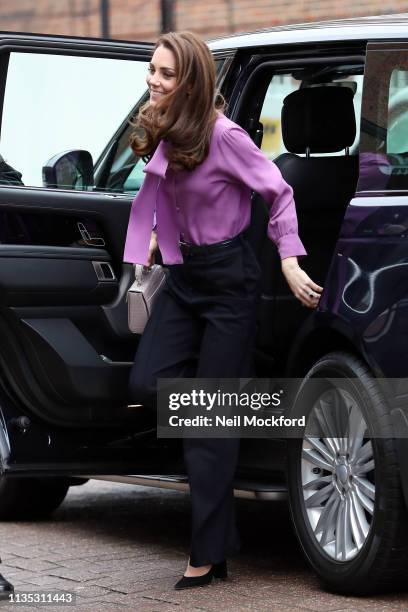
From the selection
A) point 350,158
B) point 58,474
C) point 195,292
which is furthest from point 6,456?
point 350,158

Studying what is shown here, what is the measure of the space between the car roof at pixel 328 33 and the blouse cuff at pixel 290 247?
26.4 inches

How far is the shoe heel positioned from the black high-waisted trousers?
127mm

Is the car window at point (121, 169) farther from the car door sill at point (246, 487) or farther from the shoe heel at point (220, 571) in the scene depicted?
the shoe heel at point (220, 571)

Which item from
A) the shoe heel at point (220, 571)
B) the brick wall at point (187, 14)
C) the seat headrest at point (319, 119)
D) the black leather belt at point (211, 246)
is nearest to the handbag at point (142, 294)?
the black leather belt at point (211, 246)

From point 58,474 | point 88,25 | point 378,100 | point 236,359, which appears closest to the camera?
point 378,100

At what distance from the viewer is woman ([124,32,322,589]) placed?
482cm

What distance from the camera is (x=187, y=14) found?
15148mm

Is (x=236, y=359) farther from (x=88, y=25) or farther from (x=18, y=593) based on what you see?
(x=88, y=25)

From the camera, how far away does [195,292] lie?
503 centimetres

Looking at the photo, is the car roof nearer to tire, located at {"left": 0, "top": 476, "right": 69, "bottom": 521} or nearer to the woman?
the woman

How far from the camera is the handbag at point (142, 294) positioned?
203 inches

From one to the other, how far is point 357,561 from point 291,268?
927 mm

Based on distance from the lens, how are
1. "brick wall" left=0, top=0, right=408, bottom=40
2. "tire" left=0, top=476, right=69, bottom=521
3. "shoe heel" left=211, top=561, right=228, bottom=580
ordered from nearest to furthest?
"shoe heel" left=211, top=561, right=228, bottom=580
"tire" left=0, top=476, right=69, bottom=521
"brick wall" left=0, top=0, right=408, bottom=40

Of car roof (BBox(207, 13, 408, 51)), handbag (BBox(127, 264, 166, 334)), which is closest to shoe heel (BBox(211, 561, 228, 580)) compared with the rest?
handbag (BBox(127, 264, 166, 334))
